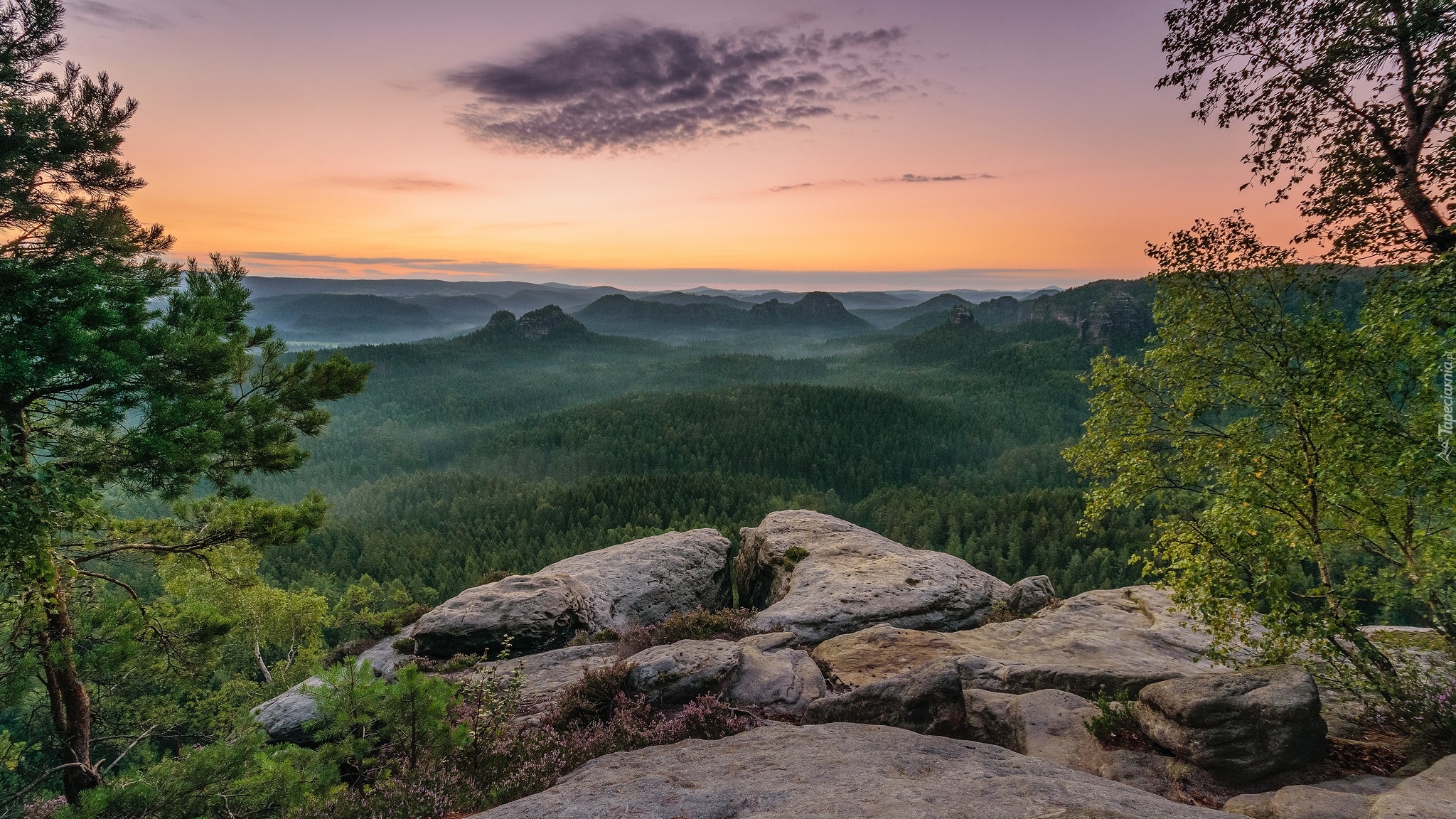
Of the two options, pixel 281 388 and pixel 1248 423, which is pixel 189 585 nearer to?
pixel 281 388

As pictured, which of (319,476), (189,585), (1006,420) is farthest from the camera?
(1006,420)

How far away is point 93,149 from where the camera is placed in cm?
1254

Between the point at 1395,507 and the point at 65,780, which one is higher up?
the point at 1395,507

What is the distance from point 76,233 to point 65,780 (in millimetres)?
12249

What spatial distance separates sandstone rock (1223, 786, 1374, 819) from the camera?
24.0 feet

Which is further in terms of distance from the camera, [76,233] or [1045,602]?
[1045,602]

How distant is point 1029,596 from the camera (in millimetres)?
23906

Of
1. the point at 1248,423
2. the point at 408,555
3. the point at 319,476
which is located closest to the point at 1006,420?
the point at 408,555

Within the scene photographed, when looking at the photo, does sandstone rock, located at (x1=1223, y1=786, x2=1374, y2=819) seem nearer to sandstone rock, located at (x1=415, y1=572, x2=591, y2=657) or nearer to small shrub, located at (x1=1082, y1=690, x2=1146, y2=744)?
small shrub, located at (x1=1082, y1=690, x2=1146, y2=744)

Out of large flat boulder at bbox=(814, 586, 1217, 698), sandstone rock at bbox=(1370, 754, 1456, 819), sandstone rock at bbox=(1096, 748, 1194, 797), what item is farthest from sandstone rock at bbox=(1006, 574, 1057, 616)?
sandstone rock at bbox=(1370, 754, 1456, 819)

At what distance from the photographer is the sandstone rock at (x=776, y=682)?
544 inches

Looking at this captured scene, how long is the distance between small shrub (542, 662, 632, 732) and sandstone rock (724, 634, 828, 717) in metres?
2.77

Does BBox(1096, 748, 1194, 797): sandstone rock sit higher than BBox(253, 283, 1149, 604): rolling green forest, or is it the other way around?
BBox(1096, 748, 1194, 797): sandstone rock

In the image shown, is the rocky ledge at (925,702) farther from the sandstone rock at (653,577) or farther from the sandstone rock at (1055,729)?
the sandstone rock at (653,577)
